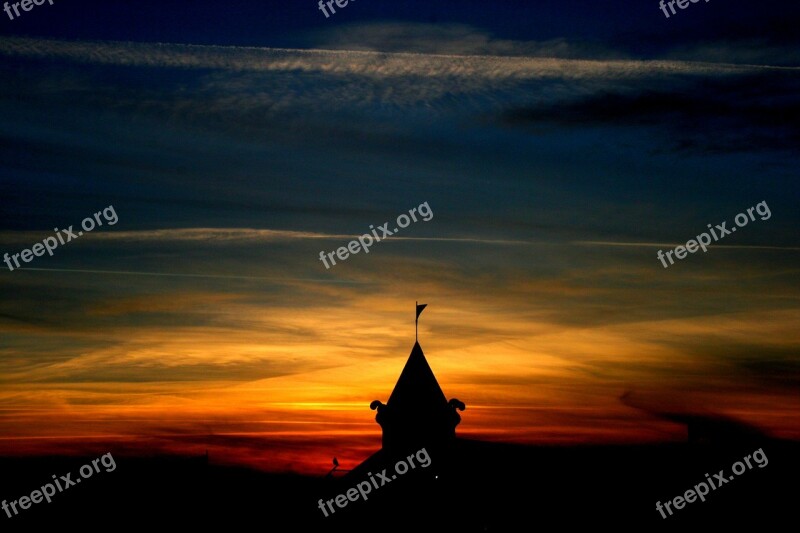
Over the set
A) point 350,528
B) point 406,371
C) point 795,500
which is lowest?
point 795,500

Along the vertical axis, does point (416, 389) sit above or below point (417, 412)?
above

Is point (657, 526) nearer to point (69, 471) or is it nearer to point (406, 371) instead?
point (406, 371)

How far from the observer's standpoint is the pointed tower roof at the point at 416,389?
168ft

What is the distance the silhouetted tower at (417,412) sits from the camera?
167 feet

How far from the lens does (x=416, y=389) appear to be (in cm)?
5144

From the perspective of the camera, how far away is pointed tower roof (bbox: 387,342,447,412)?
51.3 meters

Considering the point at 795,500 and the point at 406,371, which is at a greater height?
the point at 406,371

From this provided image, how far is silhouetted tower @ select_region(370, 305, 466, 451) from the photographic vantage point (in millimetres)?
51031

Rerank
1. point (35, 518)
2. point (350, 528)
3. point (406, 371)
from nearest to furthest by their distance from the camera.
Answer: point (350, 528)
point (406, 371)
point (35, 518)

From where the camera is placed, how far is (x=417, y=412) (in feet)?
168

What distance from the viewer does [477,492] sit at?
47625 millimetres

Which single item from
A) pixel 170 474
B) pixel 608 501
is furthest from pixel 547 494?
pixel 170 474

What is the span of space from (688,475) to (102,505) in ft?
109

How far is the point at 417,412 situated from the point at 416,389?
3.87 feet
